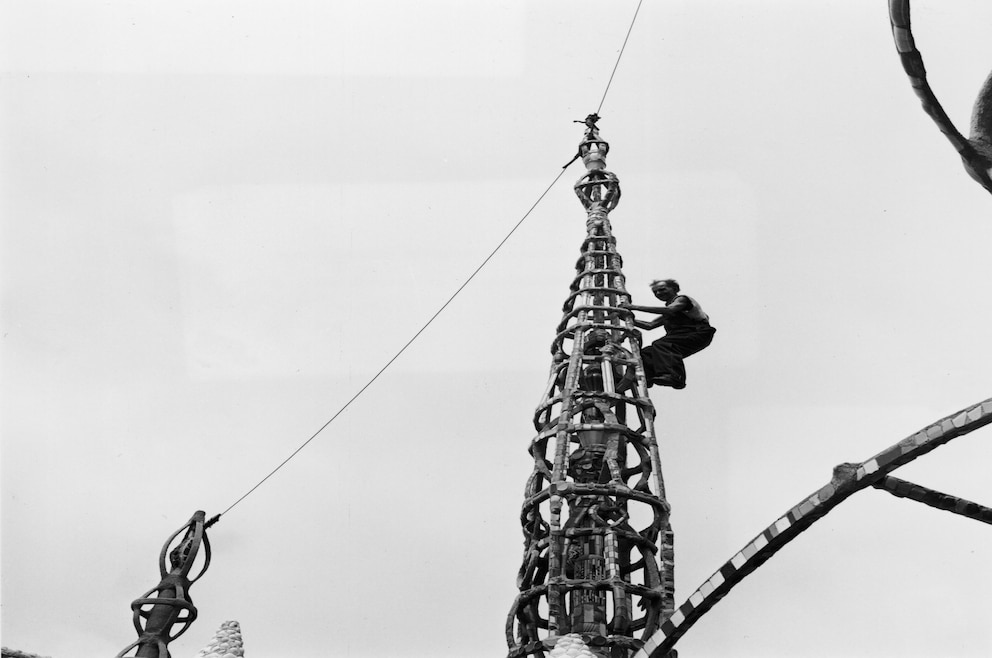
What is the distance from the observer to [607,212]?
20516 mm

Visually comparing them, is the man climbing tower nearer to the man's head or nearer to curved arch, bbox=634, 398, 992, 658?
the man's head

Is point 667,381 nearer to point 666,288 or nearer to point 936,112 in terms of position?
point 666,288

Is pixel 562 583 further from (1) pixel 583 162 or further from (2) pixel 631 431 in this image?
(1) pixel 583 162

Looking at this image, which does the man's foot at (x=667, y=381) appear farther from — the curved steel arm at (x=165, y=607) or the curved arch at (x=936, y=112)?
the curved arch at (x=936, y=112)

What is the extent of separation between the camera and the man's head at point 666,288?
61.7 ft

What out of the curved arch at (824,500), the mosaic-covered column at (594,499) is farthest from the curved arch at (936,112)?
the mosaic-covered column at (594,499)

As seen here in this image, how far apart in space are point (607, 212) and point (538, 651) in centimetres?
766

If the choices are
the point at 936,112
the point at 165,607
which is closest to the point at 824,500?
the point at 936,112

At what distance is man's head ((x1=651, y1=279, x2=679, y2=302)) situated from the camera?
1881 centimetres

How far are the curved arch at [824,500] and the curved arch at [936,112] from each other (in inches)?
59.9

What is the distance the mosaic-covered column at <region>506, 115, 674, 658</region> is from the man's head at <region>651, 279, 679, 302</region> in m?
0.57

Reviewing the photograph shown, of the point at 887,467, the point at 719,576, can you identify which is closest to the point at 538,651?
the point at 719,576

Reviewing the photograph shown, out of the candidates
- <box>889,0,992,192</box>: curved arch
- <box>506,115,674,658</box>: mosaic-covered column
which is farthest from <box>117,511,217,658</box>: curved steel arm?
<box>889,0,992,192</box>: curved arch

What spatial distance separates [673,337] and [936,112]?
37.4 feet
